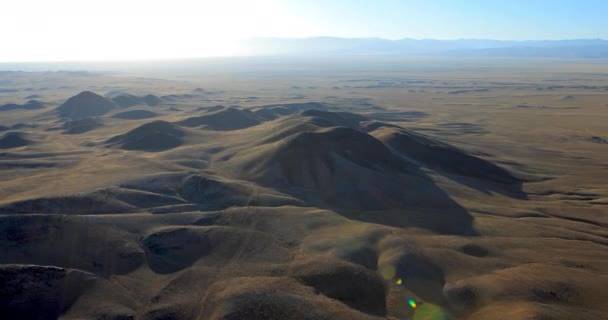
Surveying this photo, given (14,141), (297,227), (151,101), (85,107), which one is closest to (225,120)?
(14,141)

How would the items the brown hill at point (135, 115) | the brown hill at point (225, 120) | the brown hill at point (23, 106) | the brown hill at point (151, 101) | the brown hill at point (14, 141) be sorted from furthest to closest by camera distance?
the brown hill at point (151, 101) < the brown hill at point (23, 106) < the brown hill at point (135, 115) < the brown hill at point (225, 120) < the brown hill at point (14, 141)

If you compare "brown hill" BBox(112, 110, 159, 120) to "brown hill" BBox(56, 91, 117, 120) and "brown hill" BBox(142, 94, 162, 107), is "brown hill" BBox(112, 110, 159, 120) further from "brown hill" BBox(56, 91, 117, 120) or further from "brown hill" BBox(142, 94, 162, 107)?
"brown hill" BBox(142, 94, 162, 107)

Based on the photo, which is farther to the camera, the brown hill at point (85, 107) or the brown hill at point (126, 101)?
the brown hill at point (126, 101)

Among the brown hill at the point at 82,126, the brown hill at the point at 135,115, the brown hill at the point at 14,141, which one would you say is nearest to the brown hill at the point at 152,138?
the brown hill at the point at 14,141

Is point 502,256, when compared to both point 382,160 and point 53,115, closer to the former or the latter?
point 382,160

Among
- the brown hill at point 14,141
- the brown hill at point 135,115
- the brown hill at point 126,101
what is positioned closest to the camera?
the brown hill at point 14,141

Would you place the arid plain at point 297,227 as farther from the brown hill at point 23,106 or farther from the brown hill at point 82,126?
the brown hill at point 23,106

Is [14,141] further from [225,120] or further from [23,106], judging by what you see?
[23,106]

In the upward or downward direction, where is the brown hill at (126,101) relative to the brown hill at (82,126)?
upward

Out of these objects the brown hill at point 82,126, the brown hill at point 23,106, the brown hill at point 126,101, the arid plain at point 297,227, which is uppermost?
the brown hill at point 126,101

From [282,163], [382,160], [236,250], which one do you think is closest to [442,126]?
[382,160]
